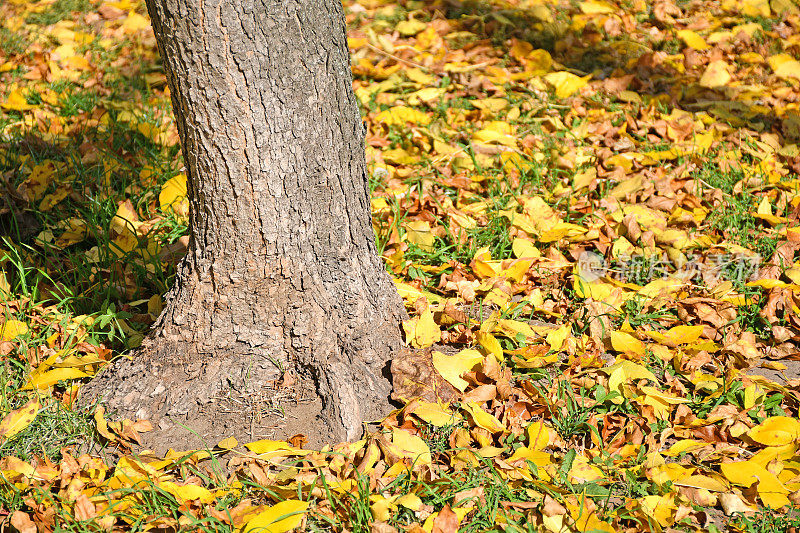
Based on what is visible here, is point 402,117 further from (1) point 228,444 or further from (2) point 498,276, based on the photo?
(1) point 228,444

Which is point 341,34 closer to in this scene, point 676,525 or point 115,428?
point 115,428

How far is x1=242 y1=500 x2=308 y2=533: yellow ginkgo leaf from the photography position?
5.39ft

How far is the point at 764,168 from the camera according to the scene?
299 centimetres

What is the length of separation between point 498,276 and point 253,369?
0.96 metres

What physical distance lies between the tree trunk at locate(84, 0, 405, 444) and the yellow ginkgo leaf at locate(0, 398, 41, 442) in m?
0.15

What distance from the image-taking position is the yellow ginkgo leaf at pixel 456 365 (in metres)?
2.04

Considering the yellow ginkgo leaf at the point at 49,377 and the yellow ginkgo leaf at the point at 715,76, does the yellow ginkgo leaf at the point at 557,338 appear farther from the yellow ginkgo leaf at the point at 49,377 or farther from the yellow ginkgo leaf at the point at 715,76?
the yellow ginkgo leaf at the point at 715,76

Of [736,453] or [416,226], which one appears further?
[416,226]

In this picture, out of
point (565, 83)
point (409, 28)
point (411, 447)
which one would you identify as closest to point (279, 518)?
point (411, 447)

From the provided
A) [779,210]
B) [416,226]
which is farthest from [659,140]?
[416,226]

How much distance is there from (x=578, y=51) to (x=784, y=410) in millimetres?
2638

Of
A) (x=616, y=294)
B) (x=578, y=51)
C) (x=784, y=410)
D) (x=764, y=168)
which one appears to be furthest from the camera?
(x=578, y=51)

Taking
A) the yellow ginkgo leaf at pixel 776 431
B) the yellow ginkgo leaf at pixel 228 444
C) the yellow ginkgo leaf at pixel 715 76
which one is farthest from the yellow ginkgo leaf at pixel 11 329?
the yellow ginkgo leaf at pixel 715 76

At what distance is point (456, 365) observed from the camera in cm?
207
